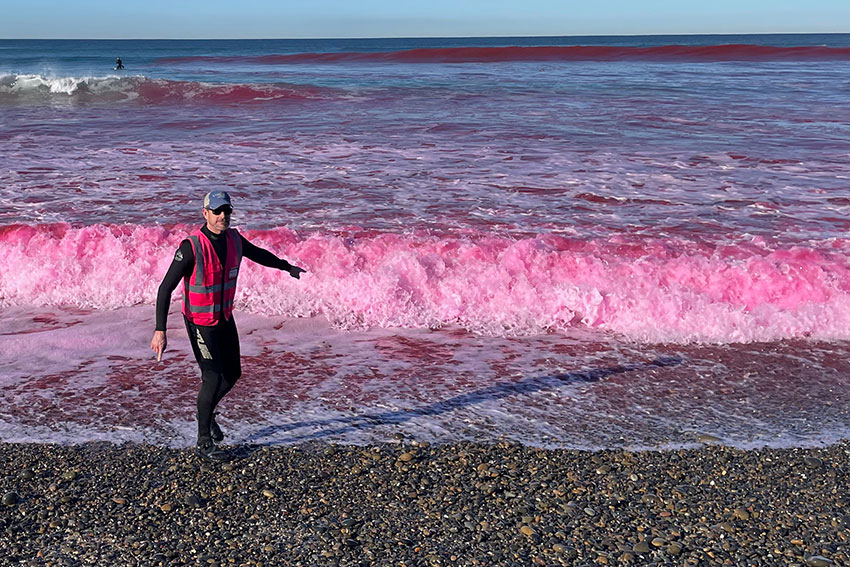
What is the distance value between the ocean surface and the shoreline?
1.08ft

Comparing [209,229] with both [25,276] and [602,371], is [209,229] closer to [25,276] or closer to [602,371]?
[602,371]

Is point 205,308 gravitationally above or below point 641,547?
above

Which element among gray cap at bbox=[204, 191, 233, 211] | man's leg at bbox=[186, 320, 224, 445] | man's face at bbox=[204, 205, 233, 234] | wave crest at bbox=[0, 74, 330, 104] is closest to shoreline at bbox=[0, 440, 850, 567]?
man's leg at bbox=[186, 320, 224, 445]

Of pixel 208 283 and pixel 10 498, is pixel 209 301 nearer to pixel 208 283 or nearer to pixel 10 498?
pixel 208 283

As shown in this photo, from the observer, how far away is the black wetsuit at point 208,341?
4609mm

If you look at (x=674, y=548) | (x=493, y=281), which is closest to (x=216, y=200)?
(x=674, y=548)

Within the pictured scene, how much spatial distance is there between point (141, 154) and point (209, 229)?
11740 millimetres

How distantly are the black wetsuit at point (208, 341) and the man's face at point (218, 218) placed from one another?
0.04 m

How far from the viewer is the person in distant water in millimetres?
4590

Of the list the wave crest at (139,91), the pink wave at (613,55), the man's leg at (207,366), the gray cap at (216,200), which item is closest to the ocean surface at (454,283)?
the man's leg at (207,366)

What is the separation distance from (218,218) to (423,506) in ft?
6.10

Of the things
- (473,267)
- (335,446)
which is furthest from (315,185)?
(335,446)

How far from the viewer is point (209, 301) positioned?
15.3 feet

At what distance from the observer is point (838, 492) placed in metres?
4.36
